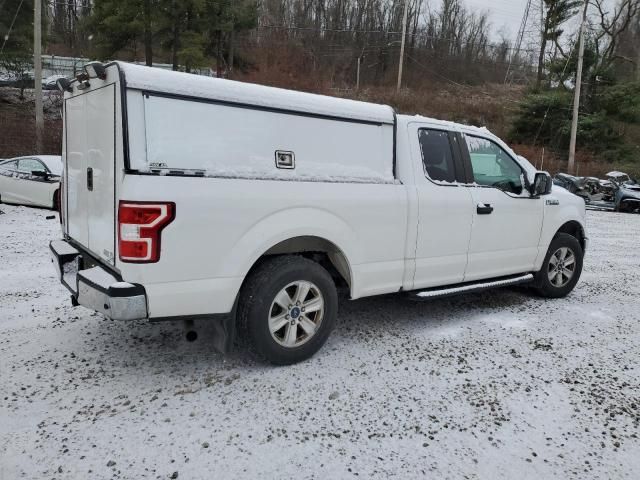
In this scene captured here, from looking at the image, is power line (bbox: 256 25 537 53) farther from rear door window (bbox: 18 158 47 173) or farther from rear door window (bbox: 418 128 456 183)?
rear door window (bbox: 418 128 456 183)

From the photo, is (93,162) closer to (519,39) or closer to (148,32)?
(148,32)

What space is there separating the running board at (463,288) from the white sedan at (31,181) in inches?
379

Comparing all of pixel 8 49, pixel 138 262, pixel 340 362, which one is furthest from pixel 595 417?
pixel 8 49

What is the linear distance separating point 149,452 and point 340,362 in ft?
5.39

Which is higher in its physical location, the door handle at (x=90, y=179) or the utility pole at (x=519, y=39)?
the utility pole at (x=519, y=39)

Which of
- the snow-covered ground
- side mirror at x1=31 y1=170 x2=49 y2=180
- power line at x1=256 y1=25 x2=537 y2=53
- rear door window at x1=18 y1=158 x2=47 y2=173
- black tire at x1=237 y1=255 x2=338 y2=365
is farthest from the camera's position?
power line at x1=256 y1=25 x2=537 y2=53

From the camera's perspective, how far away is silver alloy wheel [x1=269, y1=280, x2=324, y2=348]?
3.63 meters

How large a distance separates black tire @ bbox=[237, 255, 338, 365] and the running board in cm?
94

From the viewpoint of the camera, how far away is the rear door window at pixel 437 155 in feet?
14.5

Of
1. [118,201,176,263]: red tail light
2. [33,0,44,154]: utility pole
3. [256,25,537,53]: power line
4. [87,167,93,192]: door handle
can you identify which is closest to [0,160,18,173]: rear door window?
[33,0,44,154]: utility pole

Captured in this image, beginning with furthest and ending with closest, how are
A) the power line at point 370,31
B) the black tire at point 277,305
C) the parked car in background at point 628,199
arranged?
the power line at point 370,31
the parked car in background at point 628,199
the black tire at point 277,305

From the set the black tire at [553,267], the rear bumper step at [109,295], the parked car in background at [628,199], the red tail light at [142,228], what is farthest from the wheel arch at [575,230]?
the parked car in background at [628,199]

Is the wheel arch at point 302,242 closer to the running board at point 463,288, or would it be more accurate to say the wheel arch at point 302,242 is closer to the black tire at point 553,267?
the running board at point 463,288

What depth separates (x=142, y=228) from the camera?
2.93 m
